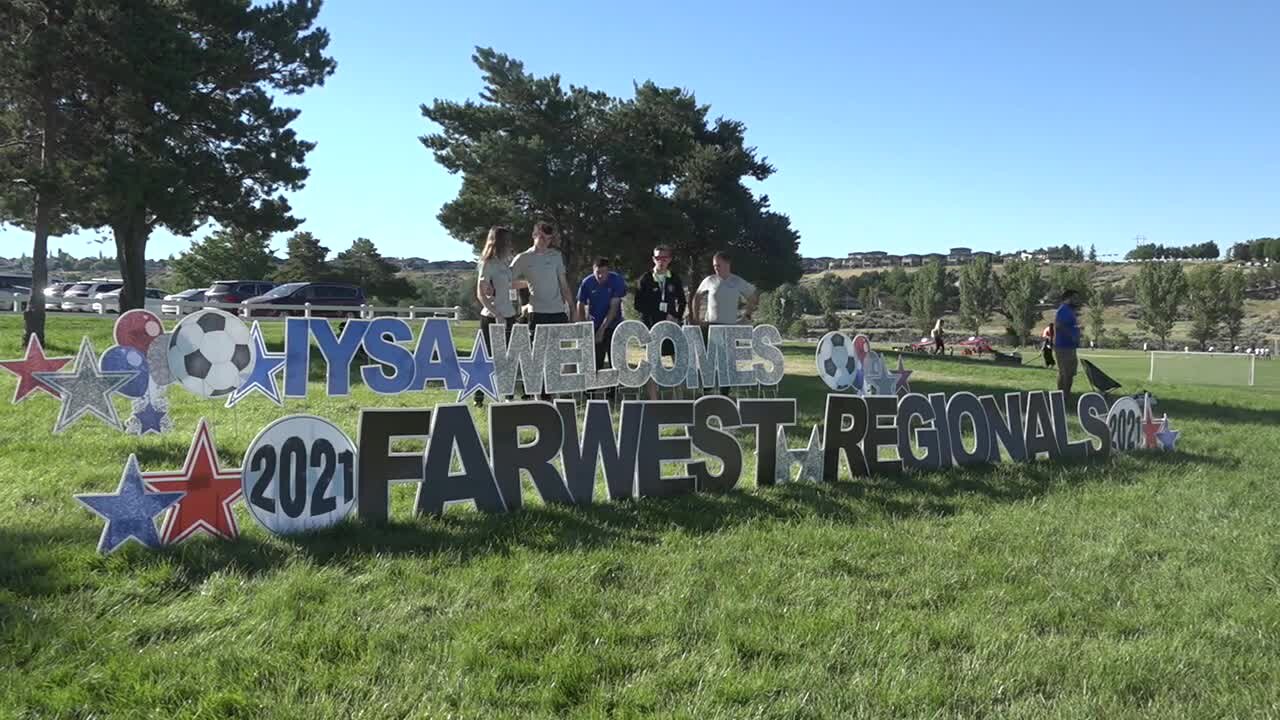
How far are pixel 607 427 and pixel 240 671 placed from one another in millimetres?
2963

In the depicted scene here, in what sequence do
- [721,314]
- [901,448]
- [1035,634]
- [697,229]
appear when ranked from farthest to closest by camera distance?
[697,229], [721,314], [901,448], [1035,634]

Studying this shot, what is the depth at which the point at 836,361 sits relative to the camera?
8664 mm

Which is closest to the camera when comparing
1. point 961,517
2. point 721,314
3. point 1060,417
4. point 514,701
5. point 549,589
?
point 514,701

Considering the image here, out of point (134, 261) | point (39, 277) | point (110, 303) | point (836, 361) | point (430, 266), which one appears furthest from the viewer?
point (430, 266)

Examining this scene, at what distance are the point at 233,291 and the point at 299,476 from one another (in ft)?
115

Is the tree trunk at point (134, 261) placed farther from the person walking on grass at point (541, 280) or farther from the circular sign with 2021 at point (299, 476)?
the circular sign with 2021 at point (299, 476)

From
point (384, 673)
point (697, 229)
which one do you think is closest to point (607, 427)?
point (384, 673)

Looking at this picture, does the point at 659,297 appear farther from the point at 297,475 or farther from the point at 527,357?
the point at 297,475

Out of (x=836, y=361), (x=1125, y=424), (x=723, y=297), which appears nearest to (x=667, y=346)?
(x=723, y=297)

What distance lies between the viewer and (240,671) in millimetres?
3070

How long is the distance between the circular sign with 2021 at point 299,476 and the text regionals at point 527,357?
32.7 inches

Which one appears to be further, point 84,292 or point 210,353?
point 84,292

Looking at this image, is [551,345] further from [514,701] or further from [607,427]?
[514,701]

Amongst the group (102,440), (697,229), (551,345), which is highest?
(697,229)
